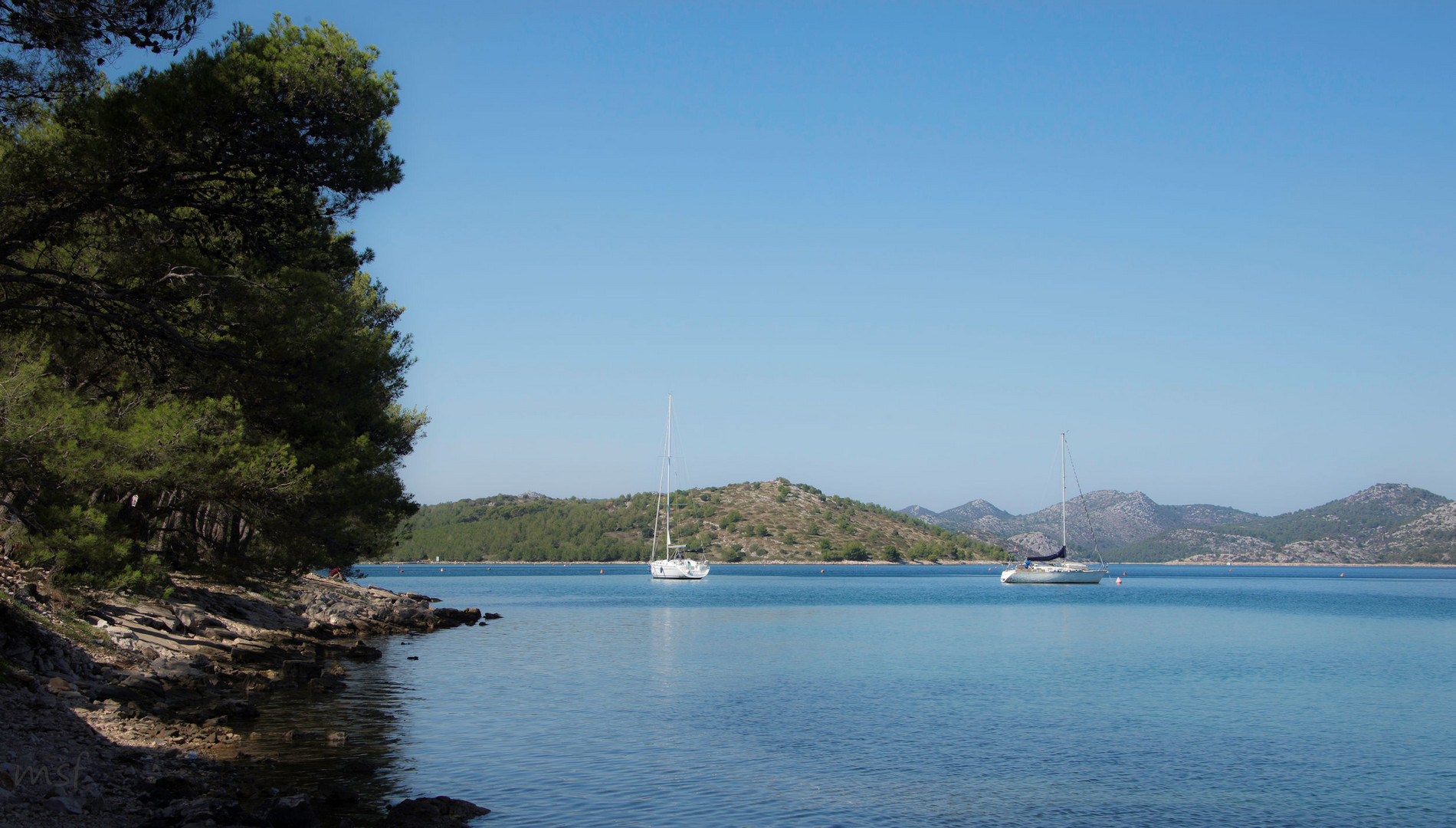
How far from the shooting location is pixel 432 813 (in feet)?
48.0

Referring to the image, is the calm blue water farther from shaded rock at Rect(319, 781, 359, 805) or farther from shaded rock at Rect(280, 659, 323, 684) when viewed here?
shaded rock at Rect(280, 659, 323, 684)

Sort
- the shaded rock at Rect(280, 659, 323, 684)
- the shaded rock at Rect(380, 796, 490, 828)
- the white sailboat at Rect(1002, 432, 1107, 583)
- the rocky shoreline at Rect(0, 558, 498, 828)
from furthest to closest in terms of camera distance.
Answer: the white sailboat at Rect(1002, 432, 1107, 583) → the shaded rock at Rect(280, 659, 323, 684) → the shaded rock at Rect(380, 796, 490, 828) → the rocky shoreline at Rect(0, 558, 498, 828)

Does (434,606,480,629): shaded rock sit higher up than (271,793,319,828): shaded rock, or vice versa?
(271,793,319,828): shaded rock

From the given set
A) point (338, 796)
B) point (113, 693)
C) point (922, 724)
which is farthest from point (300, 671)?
point (922, 724)

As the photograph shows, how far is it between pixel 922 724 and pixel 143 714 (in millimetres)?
17242

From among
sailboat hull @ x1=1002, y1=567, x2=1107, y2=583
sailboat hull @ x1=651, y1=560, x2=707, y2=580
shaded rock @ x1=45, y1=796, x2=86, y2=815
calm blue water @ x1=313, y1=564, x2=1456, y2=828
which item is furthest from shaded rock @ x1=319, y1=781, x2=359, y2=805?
sailboat hull @ x1=1002, y1=567, x2=1107, y2=583

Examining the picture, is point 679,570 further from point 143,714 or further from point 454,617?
point 143,714

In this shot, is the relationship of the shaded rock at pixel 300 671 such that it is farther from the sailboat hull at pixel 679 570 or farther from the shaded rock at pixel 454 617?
the sailboat hull at pixel 679 570

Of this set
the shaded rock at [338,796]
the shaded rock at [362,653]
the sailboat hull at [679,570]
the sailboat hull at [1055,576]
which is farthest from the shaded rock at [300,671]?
the sailboat hull at [1055,576]

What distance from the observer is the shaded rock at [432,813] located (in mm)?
14148

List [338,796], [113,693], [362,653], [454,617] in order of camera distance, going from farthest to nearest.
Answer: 1. [454,617]
2. [362,653]
3. [113,693]
4. [338,796]

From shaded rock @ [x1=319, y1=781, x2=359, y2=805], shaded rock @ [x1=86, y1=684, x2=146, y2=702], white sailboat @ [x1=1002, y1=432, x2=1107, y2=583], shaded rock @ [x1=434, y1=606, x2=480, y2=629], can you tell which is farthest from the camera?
white sailboat @ [x1=1002, y1=432, x2=1107, y2=583]

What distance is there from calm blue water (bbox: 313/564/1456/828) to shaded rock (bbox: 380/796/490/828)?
59 centimetres

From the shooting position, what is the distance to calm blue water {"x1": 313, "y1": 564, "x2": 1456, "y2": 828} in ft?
55.7
